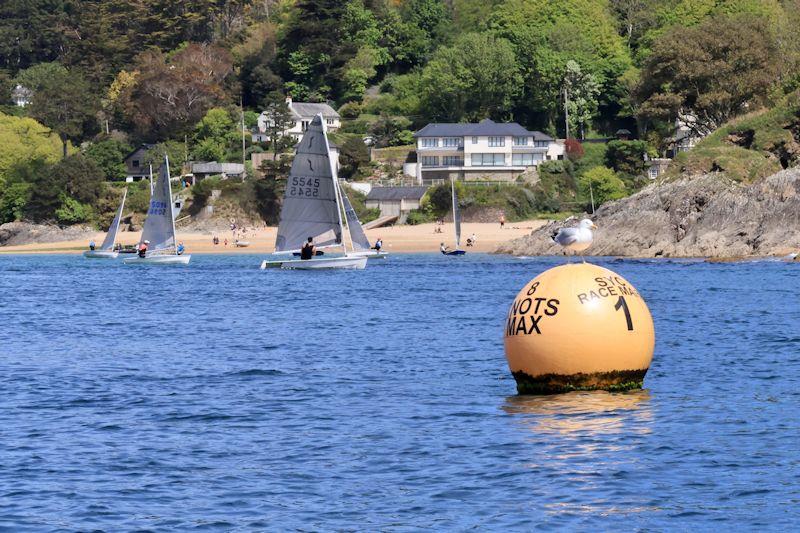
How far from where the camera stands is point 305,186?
263 feet

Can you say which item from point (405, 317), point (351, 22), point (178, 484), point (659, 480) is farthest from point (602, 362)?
point (351, 22)

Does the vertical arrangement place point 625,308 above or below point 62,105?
below

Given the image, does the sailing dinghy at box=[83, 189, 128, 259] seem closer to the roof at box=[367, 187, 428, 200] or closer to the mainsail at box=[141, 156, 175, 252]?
the mainsail at box=[141, 156, 175, 252]

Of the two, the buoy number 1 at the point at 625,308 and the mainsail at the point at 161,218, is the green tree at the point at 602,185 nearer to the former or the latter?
the mainsail at the point at 161,218

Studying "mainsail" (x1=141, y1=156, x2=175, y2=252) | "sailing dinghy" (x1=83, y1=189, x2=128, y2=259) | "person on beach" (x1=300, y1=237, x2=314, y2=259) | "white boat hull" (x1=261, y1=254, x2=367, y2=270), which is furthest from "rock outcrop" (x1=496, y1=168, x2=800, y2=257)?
"sailing dinghy" (x1=83, y1=189, x2=128, y2=259)

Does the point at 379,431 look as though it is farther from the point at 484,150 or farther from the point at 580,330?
the point at 484,150

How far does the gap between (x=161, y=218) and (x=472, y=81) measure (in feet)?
182

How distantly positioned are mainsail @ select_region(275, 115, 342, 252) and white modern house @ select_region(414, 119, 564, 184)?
56.4 m

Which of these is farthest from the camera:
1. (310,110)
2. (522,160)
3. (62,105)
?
(62,105)

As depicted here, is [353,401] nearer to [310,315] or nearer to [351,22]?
[310,315]

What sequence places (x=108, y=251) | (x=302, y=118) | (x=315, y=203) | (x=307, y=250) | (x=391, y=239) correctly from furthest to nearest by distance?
1. (x=302, y=118)
2. (x=391, y=239)
3. (x=108, y=251)
4. (x=315, y=203)
5. (x=307, y=250)

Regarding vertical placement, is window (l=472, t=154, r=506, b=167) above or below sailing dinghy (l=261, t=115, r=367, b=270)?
above

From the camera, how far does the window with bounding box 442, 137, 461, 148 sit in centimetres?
13612

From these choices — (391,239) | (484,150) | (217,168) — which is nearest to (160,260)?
(391,239)
